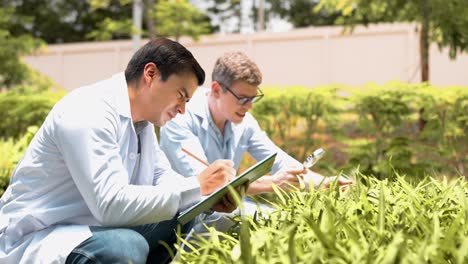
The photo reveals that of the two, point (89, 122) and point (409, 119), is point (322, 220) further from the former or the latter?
point (409, 119)

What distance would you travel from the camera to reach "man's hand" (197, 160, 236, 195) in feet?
8.90

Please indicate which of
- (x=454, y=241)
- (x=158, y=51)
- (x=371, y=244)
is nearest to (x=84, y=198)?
(x=158, y=51)

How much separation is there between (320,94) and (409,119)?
37.4 inches

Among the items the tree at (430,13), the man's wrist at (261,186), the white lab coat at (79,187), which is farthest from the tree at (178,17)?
the white lab coat at (79,187)

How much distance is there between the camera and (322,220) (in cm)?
198

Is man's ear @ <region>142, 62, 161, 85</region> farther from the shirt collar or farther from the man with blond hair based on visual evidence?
the man with blond hair

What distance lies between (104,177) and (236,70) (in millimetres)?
1621

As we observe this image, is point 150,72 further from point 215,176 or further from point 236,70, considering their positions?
point 236,70

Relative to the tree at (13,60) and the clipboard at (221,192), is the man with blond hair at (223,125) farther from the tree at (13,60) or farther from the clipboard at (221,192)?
the tree at (13,60)

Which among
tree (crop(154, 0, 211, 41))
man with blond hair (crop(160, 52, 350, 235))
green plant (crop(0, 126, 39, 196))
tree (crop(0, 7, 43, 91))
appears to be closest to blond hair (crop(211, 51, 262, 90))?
man with blond hair (crop(160, 52, 350, 235))

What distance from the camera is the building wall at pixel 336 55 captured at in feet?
52.9

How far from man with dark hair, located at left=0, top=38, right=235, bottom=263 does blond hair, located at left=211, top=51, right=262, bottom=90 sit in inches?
40.8

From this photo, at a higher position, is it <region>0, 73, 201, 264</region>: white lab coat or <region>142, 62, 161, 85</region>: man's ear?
<region>142, 62, 161, 85</region>: man's ear

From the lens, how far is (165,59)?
107 inches
